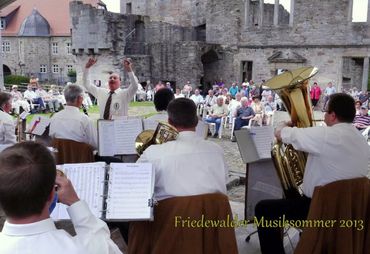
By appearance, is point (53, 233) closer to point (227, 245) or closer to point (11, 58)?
point (227, 245)

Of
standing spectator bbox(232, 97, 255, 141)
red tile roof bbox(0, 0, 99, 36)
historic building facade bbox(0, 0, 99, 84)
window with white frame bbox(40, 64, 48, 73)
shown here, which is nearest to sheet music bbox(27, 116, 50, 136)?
standing spectator bbox(232, 97, 255, 141)

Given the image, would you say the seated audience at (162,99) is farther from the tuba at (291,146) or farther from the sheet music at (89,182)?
the sheet music at (89,182)

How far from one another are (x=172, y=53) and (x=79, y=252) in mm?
26318

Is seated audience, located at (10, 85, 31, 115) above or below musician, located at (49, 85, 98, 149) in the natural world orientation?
below

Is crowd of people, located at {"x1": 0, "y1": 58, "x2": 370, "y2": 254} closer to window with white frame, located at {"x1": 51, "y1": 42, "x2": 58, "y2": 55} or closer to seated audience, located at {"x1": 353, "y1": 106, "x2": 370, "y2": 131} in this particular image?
seated audience, located at {"x1": 353, "y1": 106, "x2": 370, "y2": 131}

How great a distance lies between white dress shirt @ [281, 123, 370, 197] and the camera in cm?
347

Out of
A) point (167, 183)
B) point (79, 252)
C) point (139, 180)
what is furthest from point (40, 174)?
point (167, 183)

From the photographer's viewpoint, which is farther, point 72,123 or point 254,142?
point 72,123

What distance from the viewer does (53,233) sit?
1.69 m

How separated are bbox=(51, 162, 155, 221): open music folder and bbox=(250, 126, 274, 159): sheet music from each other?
1.87 m

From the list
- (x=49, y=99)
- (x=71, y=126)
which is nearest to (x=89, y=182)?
(x=71, y=126)

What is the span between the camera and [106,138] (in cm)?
491

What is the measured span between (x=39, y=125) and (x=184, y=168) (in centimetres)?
269

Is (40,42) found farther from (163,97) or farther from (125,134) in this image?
(125,134)
